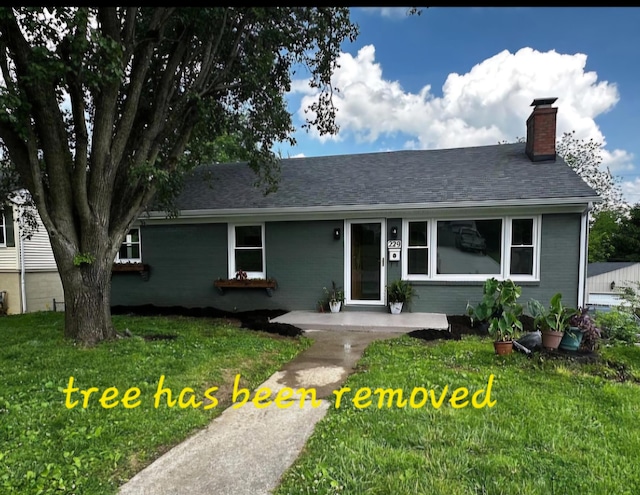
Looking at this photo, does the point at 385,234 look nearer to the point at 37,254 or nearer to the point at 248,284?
the point at 248,284

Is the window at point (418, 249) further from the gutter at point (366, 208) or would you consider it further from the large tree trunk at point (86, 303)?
the large tree trunk at point (86, 303)

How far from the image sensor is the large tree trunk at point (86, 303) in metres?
4.93

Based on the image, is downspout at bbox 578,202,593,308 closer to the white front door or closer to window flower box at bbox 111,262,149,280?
the white front door

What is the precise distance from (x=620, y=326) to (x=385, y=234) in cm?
403

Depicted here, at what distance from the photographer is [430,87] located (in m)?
11.0

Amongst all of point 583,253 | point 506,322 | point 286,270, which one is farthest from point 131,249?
point 583,253

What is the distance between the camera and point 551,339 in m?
4.33

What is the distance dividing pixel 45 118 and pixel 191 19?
7.75 ft

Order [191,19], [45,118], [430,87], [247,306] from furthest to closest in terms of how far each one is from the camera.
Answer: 1. [430,87]
2. [247,306]
3. [191,19]
4. [45,118]

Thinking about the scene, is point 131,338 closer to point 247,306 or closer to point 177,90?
point 247,306

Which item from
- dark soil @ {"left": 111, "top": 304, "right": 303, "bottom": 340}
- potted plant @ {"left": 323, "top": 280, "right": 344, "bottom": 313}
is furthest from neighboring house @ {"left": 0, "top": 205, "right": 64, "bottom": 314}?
potted plant @ {"left": 323, "top": 280, "right": 344, "bottom": 313}

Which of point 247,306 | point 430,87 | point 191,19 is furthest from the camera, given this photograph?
point 430,87

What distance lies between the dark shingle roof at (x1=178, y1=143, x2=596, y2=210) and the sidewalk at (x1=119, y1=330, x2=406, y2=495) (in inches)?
190

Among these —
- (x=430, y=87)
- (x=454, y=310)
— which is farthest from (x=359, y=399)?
(x=430, y=87)
